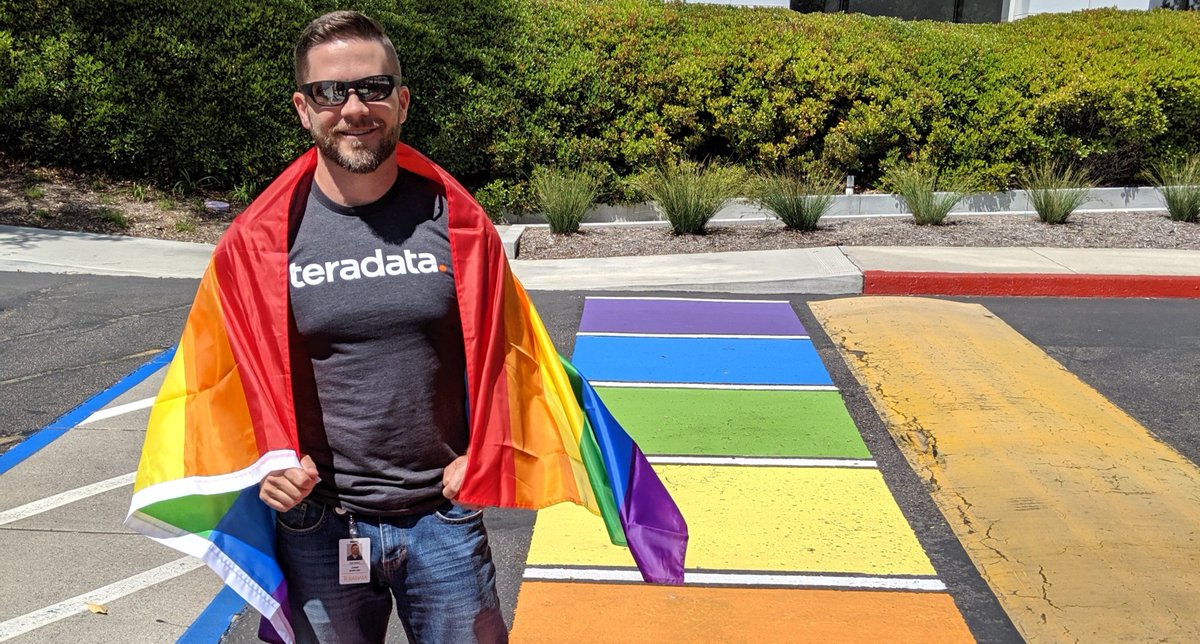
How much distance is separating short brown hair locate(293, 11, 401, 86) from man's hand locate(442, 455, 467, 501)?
3.06 feet

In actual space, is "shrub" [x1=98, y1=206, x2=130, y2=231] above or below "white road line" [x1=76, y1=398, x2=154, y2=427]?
above

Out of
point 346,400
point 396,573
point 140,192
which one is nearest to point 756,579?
point 396,573

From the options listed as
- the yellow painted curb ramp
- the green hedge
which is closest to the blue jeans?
the yellow painted curb ramp

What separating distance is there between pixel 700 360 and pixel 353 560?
5.39 metres

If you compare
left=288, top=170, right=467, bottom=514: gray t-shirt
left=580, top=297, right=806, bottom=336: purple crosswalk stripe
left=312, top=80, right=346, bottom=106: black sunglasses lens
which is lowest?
left=580, top=297, right=806, bottom=336: purple crosswalk stripe

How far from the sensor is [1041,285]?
9883 millimetres

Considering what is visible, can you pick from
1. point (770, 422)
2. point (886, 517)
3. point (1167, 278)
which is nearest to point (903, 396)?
point (770, 422)

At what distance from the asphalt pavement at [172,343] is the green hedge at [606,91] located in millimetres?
2324

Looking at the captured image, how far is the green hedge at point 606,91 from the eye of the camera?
12.5 meters

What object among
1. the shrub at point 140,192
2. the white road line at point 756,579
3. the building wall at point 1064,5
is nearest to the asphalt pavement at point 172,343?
the white road line at point 756,579

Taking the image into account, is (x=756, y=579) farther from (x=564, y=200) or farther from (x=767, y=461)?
(x=564, y=200)

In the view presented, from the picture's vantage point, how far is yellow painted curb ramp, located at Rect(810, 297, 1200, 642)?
426cm

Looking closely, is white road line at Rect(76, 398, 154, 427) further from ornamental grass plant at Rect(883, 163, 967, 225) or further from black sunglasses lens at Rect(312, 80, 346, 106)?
ornamental grass plant at Rect(883, 163, 967, 225)

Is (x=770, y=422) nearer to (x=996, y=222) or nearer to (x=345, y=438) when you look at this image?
(x=345, y=438)
